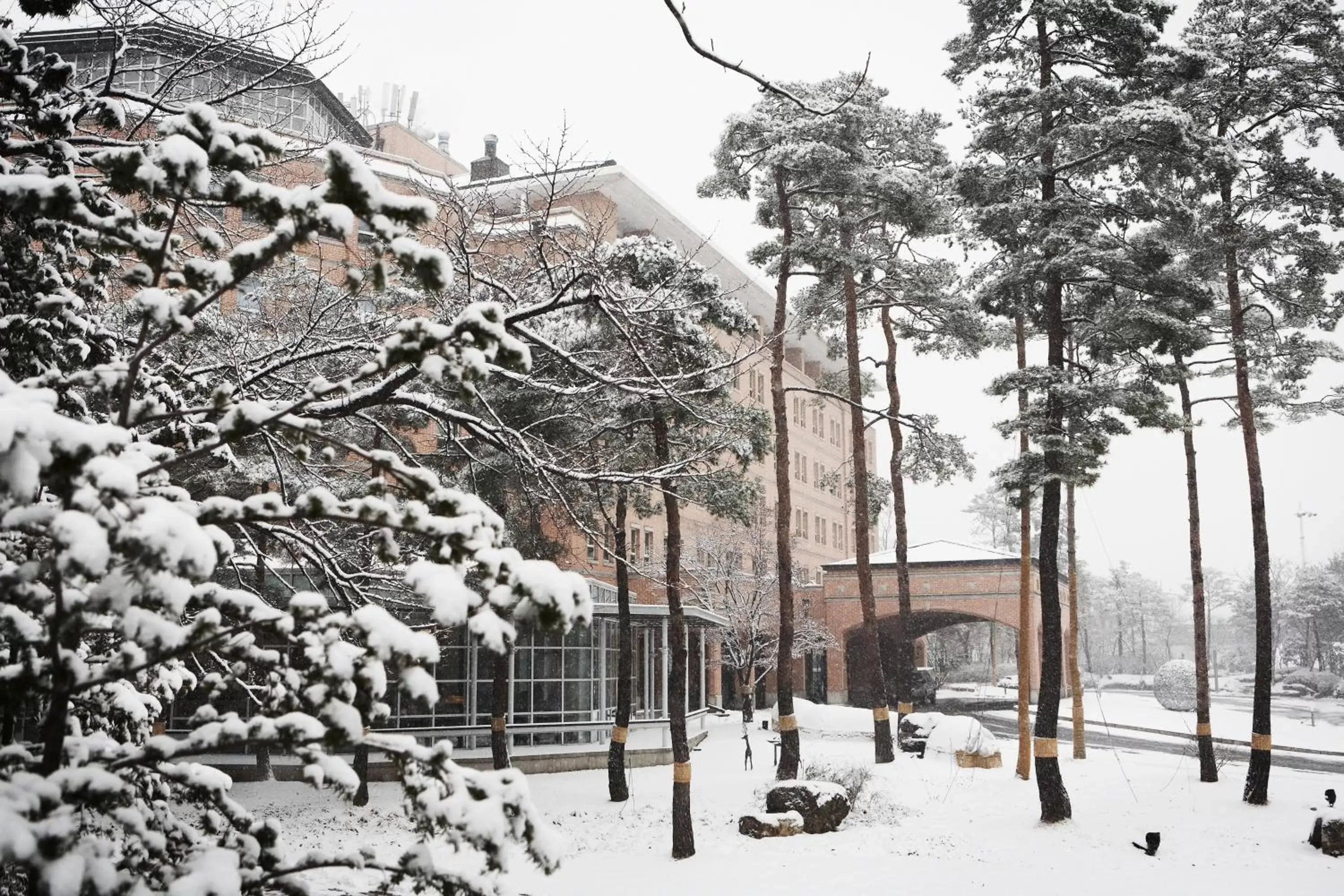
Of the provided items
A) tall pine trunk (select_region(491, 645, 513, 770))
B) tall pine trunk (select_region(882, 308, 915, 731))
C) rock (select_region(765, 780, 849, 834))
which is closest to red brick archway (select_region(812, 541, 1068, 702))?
tall pine trunk (select_region(882, 308, 915, 731))

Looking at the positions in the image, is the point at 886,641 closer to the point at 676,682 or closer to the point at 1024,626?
the point at 1024,626

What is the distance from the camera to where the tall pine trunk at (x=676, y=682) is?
1284 cm

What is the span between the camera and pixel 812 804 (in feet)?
46.9

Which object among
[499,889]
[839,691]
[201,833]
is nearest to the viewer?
[499,889]

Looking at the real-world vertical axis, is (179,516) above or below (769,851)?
above

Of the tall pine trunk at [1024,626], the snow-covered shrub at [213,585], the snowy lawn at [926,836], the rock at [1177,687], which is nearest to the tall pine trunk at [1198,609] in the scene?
the snowy lawn at [926,836]

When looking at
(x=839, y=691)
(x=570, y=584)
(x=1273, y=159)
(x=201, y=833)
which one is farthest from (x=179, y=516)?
(x=839, y=691)

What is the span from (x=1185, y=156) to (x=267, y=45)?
12510mm

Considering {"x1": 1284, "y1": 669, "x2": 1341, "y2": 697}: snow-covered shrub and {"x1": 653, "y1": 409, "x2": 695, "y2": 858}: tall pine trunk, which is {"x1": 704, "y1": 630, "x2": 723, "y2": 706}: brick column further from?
{"x1": 1284, "y1": 669, "x2": 1341, "y2": 697}: snow-covered shrub

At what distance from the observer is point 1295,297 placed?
Answer: 17.6 meters

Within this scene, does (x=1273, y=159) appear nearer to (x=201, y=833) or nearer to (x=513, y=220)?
(x=513, y=220)

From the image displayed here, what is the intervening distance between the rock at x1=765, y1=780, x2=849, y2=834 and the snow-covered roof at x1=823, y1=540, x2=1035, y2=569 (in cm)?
2251

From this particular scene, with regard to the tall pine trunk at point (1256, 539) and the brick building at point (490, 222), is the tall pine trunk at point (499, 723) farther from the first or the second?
the tall pine trunk at point (1256, 539)

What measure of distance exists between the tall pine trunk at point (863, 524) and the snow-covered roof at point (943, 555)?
49.7 ft
